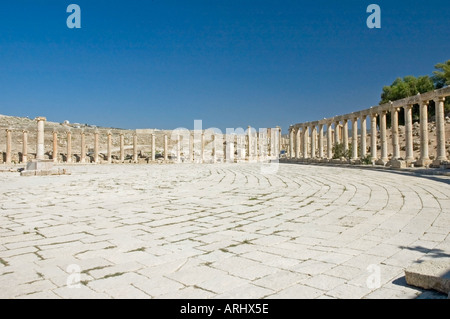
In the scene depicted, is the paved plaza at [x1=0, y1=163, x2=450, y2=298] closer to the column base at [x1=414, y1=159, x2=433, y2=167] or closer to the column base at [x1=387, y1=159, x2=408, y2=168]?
the column base at [x1=387, y1=159, x2=408, y2=168]

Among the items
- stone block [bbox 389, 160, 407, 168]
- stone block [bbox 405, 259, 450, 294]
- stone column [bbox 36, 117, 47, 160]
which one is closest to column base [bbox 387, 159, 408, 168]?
stone block [bbox 389, 160, 407, 168]

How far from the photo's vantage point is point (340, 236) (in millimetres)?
4016

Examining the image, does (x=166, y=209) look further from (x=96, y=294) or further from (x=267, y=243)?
(x=96, y=294)

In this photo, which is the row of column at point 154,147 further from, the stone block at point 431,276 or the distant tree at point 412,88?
the stone block at point 431,276

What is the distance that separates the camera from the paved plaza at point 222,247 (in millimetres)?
2545

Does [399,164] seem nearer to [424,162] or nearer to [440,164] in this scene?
[424,162]

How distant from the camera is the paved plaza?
254 centimetres

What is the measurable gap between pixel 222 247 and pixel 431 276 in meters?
2.05

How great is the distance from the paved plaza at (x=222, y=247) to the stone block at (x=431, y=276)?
0.24 feet

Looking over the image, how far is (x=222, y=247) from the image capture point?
363 centimetres

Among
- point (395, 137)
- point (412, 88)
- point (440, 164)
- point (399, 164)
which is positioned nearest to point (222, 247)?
point (440, 164)

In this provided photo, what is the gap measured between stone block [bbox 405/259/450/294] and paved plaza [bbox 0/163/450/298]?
0.07 meters

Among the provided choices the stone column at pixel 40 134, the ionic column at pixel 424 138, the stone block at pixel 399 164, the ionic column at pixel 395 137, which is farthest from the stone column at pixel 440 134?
the stone column at pixel 40 134

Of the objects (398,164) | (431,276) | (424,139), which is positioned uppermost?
(424,139)
